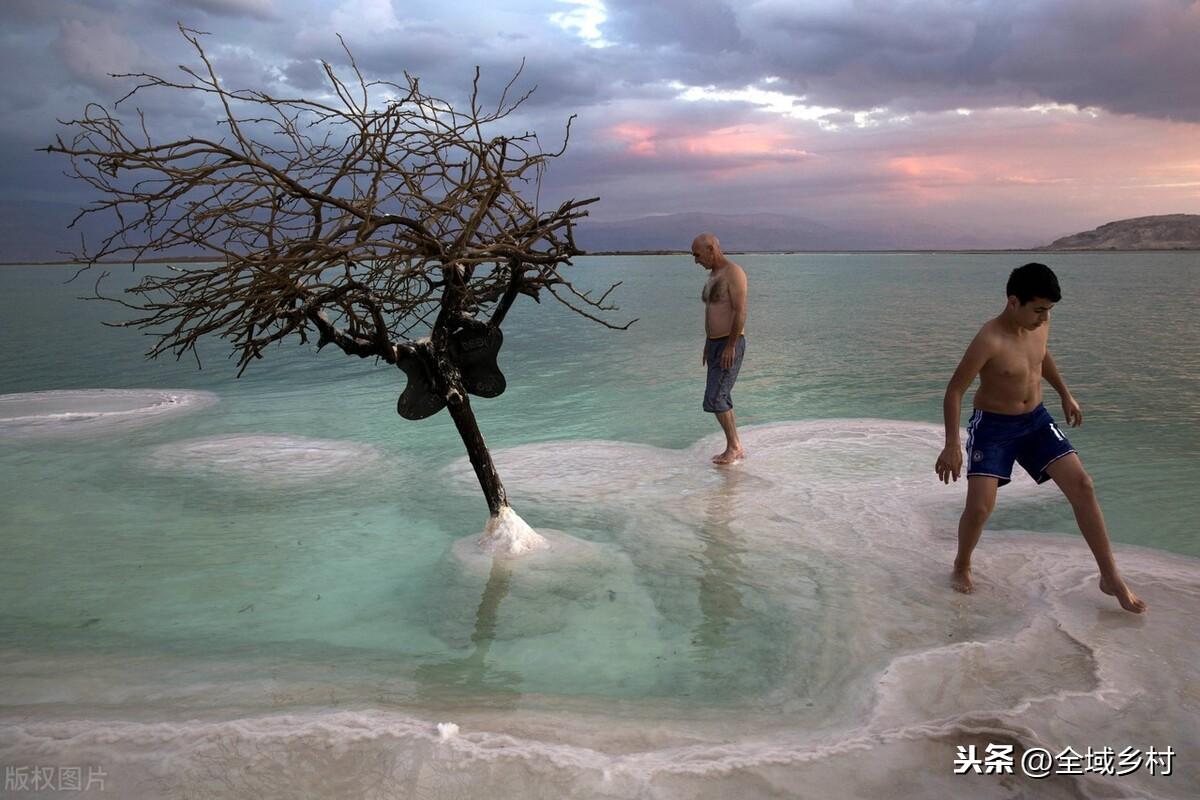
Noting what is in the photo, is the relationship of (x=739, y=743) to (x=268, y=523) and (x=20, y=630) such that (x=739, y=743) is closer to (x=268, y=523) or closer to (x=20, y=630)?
(x=20, y=630)

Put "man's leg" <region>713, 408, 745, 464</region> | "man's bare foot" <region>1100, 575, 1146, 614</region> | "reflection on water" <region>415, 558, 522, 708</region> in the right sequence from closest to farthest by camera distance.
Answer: "reflection on water" <region>415, 558, 522, 708</region>
"man's bare foot" <region>1100, 575, 1146, 614</region>
"man's leg" <region>713, 408, 745, 464</region>

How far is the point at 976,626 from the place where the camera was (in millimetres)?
4398

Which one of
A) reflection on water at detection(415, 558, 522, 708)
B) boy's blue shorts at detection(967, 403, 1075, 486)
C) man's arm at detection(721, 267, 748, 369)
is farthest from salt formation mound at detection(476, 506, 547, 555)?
boy's blue shorts at detection(967, 403, 1075, 486)

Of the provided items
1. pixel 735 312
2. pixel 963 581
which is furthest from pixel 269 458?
pixel 963 581

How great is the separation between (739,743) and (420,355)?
333cm

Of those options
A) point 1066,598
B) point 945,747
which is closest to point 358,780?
point 945,747

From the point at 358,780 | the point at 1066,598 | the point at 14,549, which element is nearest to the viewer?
the point at 358,780

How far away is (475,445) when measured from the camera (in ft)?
18.7

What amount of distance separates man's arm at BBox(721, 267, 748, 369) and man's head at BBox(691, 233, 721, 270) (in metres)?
0.29

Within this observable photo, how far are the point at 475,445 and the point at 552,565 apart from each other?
1018 mm

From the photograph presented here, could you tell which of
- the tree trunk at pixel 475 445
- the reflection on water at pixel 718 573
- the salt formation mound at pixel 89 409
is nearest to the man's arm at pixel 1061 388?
the reflection on water at pixel 718 573

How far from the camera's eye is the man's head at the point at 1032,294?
4.22 metres

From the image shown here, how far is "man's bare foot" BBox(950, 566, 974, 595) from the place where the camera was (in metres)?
4.85

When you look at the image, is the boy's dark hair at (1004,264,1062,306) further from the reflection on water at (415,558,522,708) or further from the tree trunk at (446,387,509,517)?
the tree trunk at (446,387,509,517)
